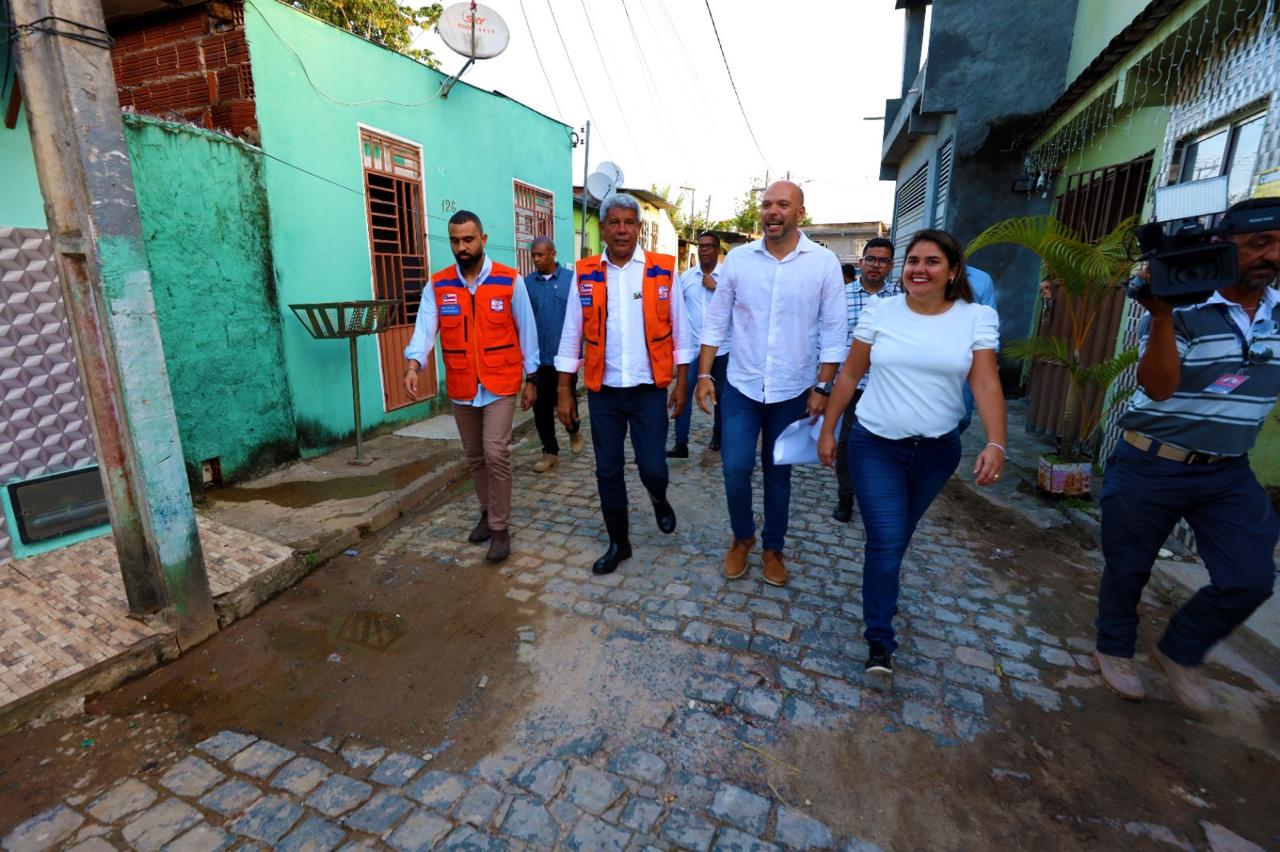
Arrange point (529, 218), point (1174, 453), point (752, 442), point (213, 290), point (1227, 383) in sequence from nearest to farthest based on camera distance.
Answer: point (1227, 383), point (1174, 453), point (752, 442), point (213, 290), point (529, 218)

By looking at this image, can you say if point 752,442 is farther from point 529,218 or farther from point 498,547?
point 529,218

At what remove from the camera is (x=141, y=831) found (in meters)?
2.07

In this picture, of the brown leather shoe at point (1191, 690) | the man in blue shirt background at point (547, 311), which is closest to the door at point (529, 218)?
the man in blue shirt background at point (547, 311)

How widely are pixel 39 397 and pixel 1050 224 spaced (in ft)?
22.1

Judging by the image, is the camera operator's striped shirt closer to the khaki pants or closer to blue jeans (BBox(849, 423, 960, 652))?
blue jeans (BBox(849, 423, 960, 652))

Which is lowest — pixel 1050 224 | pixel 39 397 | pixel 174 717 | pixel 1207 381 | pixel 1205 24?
pixel 174 717

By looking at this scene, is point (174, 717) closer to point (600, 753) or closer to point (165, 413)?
point (165, 413)

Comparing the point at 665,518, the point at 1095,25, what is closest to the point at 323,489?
the point at 665,518

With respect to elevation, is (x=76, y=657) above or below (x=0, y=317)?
below

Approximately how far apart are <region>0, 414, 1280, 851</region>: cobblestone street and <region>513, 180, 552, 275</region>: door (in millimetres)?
6606

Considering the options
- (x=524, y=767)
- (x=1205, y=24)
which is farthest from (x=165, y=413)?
(x=1205, y=24)

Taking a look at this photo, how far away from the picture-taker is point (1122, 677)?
2.67 m

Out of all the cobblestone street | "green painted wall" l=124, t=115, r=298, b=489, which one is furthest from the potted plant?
"green painted wall" l=124, t=115, r=298, b=489

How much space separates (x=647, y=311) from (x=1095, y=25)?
281 inches
